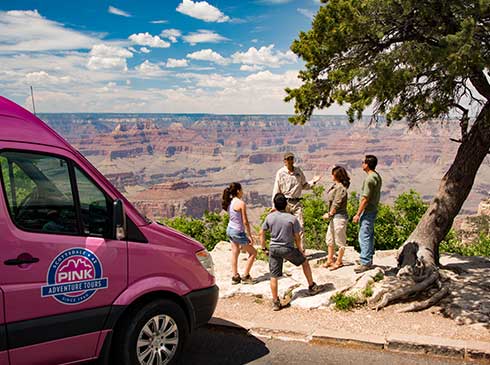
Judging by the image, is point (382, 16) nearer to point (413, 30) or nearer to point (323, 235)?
point (413, 30)

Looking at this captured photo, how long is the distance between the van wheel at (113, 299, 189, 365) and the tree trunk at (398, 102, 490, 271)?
14.1ft

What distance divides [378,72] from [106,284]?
4.26 m

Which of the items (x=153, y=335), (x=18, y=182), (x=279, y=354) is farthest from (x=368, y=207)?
(x=18, y=182)

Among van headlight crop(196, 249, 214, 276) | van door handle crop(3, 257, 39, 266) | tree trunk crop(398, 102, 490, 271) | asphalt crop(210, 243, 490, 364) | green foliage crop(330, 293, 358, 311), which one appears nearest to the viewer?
van door handle crop(3, 257, 39, 266)

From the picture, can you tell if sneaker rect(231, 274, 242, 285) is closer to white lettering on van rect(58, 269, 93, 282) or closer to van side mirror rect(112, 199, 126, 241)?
van side mirror rect(112, 199, 126, 241)

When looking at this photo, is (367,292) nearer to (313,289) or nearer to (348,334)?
(313,289)

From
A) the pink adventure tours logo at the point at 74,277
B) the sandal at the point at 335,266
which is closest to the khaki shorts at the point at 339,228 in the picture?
the sandal at the point at 335,266

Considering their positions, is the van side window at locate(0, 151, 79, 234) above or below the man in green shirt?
above

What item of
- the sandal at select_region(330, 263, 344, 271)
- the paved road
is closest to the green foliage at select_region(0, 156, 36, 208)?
the paved road

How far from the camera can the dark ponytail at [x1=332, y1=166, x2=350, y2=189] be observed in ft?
24.9

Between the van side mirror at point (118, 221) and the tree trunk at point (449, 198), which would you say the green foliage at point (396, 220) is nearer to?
the tree trunk at point (449, 198)

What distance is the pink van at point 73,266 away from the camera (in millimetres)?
3525

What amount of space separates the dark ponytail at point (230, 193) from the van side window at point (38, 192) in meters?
3.41

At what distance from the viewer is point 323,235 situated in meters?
13.6
